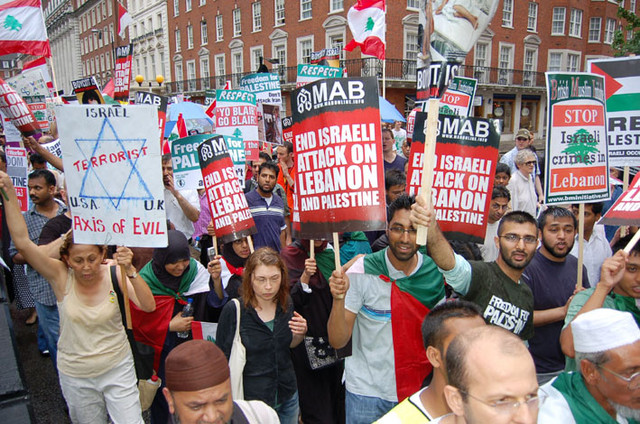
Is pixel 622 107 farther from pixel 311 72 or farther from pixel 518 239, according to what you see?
pixel 311 72

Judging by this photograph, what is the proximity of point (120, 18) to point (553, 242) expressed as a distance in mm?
12479

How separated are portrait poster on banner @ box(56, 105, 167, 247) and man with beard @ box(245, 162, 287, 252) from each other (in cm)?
212

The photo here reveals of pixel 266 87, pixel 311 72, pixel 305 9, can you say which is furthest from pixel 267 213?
pixel 305 9

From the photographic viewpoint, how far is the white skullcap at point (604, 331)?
2010 mm

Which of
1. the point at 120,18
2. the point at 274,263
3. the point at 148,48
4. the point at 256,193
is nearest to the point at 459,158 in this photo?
the point at 274,263

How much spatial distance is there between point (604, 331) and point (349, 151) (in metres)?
1.53

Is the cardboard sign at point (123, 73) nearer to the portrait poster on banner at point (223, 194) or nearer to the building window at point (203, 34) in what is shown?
the portrait poster on banner at point (223, 194)

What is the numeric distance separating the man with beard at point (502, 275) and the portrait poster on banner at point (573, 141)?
671 millimetres

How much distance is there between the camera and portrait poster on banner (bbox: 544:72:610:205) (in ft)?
11.4

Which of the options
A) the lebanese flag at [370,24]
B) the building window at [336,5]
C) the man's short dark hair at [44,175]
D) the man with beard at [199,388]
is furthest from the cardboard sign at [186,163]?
the building window at [336,5]

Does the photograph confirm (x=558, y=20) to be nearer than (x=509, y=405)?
No

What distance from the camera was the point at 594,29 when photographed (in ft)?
121

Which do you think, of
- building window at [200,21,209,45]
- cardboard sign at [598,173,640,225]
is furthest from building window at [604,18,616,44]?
cardboard sign at [598,173,640,225]

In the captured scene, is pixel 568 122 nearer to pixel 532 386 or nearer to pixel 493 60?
pixel 532 386
